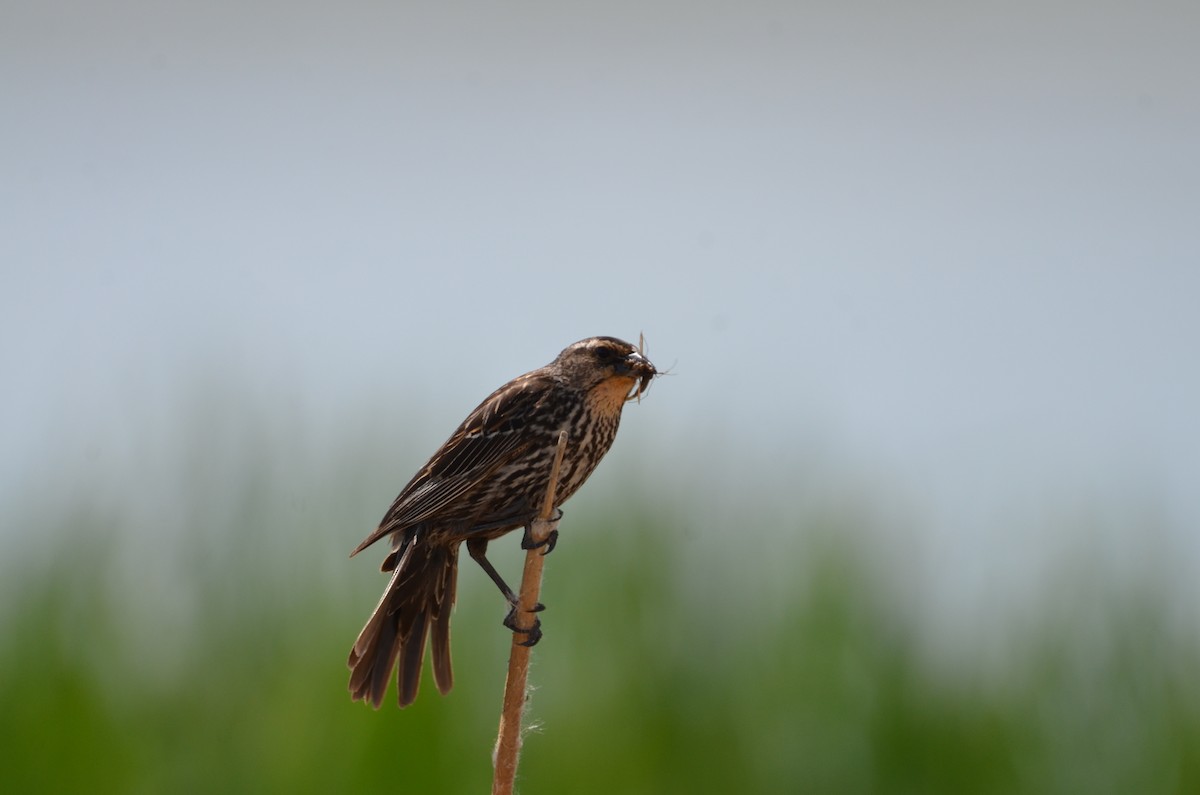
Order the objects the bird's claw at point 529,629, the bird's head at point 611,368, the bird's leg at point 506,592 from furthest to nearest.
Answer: the bird's head at point 611,368 < the bird's leg at point 506,592 < the bird's claw at point 529,629

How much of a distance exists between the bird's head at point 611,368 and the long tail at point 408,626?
759 millimetres

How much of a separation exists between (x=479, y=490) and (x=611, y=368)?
601 mm

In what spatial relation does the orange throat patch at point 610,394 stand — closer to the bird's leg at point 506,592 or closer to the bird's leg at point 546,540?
the bird's leg at point 546,540

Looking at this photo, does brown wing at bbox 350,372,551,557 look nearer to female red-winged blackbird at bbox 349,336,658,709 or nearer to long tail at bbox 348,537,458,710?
female red-winged blackbird at bbox 349,336,658,709

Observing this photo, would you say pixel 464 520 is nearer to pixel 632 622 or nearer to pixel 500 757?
pixel 500 757

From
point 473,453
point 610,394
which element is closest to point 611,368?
point 610,394

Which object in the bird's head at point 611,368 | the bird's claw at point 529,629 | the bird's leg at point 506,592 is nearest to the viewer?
the bird's claw at point 529,629

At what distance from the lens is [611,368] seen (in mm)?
4289

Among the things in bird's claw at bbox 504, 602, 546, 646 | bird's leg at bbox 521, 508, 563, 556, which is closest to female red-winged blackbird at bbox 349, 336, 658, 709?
bird's leg at bbox 521, 508, 563, 556

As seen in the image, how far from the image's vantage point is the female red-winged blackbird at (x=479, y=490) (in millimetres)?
Answer: 4281

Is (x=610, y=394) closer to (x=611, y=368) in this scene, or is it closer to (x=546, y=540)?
(x=611, y=368)

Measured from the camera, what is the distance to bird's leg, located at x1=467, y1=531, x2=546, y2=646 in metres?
3.50

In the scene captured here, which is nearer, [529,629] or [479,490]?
[529,629]

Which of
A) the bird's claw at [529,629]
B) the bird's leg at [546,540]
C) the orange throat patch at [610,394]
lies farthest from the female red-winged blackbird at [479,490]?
the bird's claw at [529,629]
